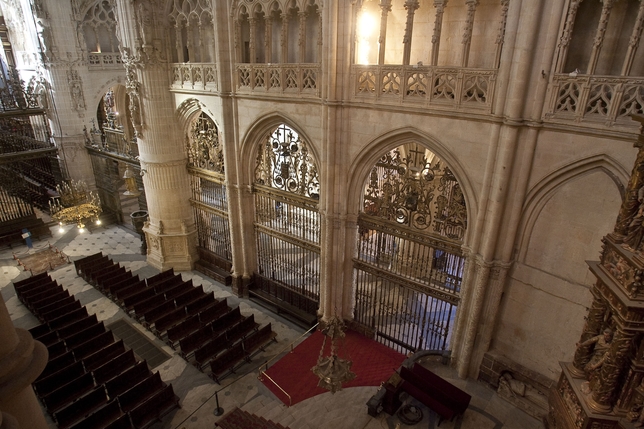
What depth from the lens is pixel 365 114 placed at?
9.52 meters

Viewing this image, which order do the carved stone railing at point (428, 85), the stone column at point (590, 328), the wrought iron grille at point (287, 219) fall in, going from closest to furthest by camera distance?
1. the stone column at point (590, 328)
2. the carved stone railing at point (428, 85)
3. the wrought iron grille at point (287, 219)

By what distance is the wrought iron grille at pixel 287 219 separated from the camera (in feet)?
38.6

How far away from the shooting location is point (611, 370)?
4.59 metres

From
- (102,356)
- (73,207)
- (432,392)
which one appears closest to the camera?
(432,392)

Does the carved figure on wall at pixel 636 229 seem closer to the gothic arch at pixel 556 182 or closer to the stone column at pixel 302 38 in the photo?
the gothic arch at pixel 556 182

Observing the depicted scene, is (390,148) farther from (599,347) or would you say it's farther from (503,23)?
(599,347)

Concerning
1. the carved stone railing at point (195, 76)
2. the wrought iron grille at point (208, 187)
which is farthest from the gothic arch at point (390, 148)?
the carved stone railing at point (195, 76)

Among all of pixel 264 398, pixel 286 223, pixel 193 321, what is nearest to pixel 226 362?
pixel 264 398

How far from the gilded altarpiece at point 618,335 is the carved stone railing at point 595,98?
2380 millimetres

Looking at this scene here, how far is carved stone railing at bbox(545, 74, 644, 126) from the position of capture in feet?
20.3

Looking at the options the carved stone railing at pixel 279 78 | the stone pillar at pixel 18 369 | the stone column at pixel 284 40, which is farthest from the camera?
the stone column at pixel 284 40

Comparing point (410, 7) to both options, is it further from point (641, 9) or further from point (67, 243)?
point (67, 243)

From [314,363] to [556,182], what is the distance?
7.52 m

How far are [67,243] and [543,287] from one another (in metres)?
19.6
